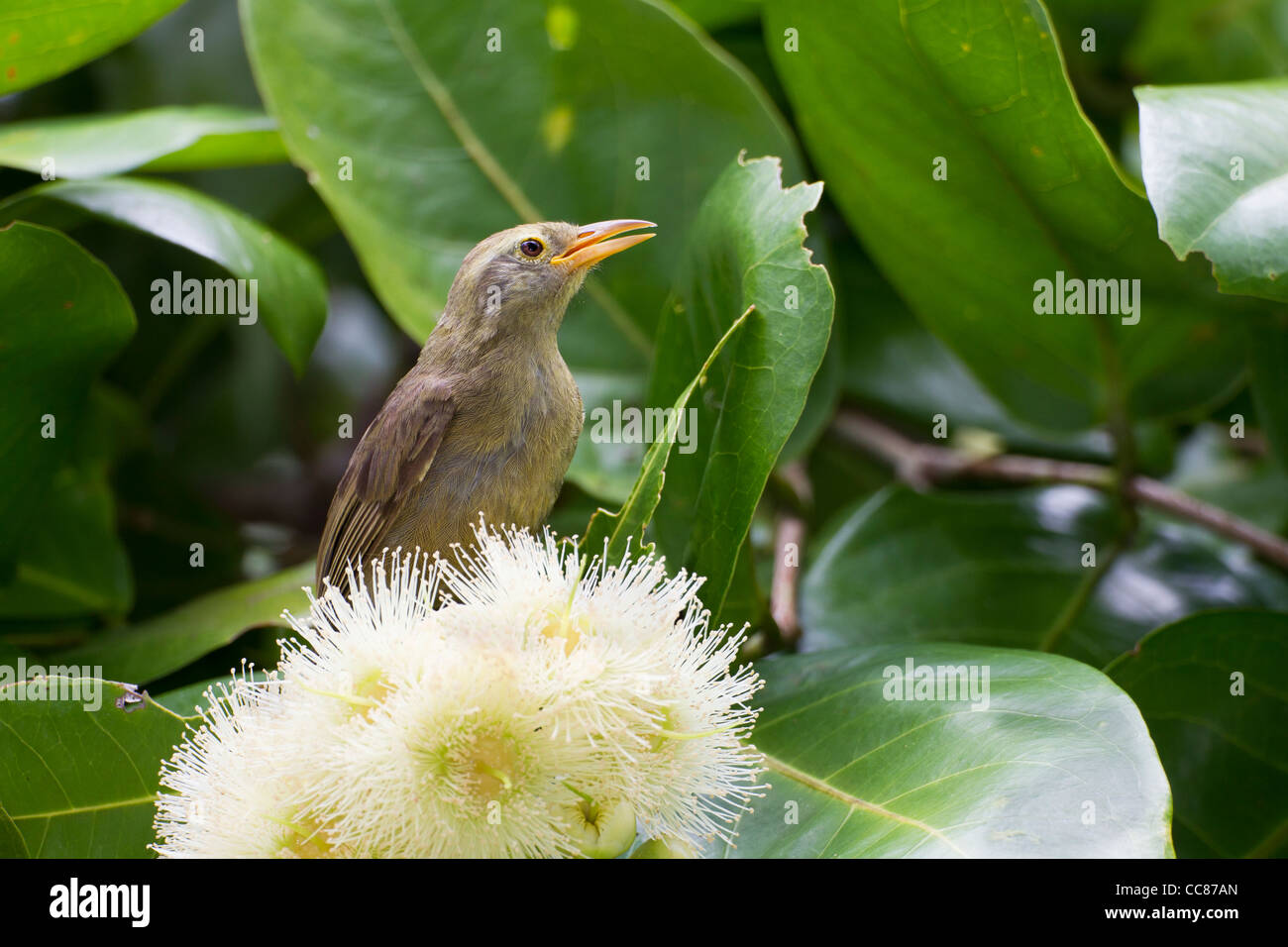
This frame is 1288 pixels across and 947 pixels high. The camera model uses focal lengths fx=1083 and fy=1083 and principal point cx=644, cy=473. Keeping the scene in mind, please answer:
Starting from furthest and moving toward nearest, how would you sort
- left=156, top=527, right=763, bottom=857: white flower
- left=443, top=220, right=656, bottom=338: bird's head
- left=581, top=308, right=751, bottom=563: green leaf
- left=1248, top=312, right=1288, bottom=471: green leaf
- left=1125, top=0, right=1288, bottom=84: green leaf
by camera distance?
left=1125, top=0, right=1288, bottom=84: green leaf
left=1248, top=312, right=1288, bottom=471: green leaf
left=443, top=220, right=656, bottom=338: bird's head
left=581, top=308, right=751, bottom=563: green leaf
left=156, top=527, right=763, bottom=857: white flower

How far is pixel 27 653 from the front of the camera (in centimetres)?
216

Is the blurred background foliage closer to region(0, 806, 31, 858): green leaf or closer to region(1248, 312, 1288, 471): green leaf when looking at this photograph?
region(1248, 312, 1288, 471): green leaf

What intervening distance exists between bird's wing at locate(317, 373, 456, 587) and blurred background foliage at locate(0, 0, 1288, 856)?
8.3 inches

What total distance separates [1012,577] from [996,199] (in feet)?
2.90

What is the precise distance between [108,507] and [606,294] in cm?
131

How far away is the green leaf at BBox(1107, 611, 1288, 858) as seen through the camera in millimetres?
1968

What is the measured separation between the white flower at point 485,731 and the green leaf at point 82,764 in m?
0.34

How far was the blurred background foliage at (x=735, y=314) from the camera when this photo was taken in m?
2.06

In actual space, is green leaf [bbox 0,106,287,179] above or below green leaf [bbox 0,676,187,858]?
above

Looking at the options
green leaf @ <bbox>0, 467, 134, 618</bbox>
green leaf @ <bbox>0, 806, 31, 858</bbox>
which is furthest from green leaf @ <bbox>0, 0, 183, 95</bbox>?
green leaf @ <bbox>0, 806, 31, 858</bbox>
